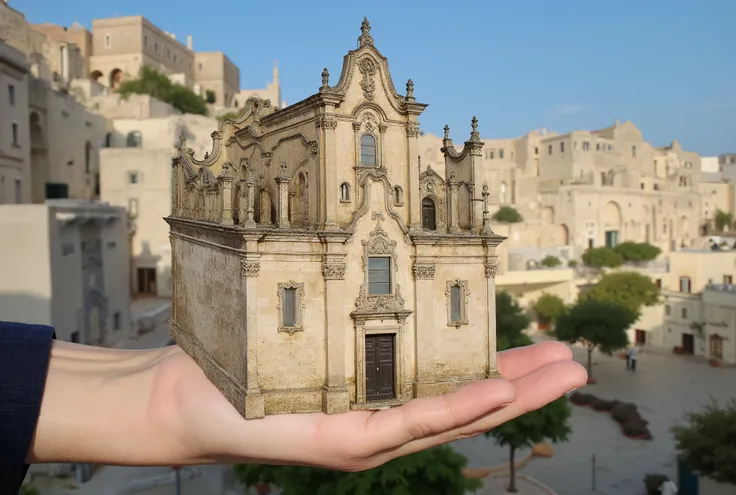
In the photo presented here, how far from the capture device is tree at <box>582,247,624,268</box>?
70.5 m

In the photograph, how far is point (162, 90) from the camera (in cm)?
7225

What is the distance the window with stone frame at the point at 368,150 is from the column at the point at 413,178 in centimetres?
76

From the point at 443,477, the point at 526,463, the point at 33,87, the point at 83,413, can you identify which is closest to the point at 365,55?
the point at 83,413

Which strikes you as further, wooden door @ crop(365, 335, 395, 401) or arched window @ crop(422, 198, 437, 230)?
arched window @ crop(422, 198, 437, 230)

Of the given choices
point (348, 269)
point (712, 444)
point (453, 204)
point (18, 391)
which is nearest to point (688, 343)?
point (712, 444)

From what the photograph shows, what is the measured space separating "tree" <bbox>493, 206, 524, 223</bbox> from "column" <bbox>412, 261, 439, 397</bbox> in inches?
2849

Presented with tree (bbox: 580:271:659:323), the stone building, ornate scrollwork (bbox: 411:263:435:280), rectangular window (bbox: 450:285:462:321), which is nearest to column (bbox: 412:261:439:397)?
ornate scrollwork (bbox: 411:263:435:280)

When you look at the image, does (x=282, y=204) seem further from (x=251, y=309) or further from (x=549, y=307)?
(x=549, y=307)

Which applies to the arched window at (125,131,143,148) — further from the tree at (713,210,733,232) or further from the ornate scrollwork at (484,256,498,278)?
the tree at (713,210,733,232)

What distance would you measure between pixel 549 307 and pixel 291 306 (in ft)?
177

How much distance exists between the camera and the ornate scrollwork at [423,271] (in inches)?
487

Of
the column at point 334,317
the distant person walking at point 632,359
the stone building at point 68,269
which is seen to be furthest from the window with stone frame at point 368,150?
the distant person walking at point 632,359

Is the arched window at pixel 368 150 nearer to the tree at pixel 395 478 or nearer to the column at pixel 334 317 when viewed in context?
the column at pixel 334 317

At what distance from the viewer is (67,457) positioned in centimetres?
547
